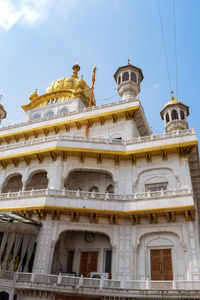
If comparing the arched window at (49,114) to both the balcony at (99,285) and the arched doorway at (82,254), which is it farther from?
the balcony at (99,285)

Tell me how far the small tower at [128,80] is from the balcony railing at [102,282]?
17.9m

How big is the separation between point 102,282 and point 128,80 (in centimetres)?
1993

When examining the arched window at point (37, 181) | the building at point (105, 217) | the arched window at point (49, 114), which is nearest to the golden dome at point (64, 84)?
the arched window at point (49, 114)

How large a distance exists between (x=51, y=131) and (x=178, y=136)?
43.7 feet

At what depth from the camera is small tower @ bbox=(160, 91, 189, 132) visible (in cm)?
2566

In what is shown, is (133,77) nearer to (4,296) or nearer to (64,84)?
(64,84)

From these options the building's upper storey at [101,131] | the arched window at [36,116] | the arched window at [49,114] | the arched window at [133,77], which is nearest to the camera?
the building's upper storey at [101,131]

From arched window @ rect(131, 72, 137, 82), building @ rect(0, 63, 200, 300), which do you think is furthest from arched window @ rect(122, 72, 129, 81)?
building @ rect(0, 63, 200, 300)

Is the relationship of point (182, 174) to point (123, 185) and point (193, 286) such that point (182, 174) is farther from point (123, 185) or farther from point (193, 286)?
point (193, 286)

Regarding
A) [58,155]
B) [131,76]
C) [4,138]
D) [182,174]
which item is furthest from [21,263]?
[131,76]

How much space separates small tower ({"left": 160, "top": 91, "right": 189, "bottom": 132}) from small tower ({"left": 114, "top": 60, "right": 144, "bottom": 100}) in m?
3.81

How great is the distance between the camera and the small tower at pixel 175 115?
1010 inches

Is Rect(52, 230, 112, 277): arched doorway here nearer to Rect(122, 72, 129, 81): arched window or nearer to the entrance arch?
the entrance arch

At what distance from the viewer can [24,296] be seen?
51.5 ft
